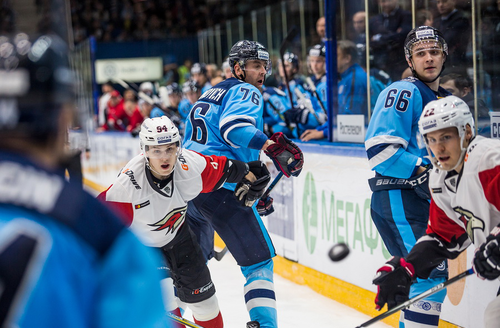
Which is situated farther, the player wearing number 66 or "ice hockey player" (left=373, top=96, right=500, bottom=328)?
the player wearing number 66

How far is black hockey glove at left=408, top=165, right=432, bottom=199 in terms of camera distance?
8.46ft

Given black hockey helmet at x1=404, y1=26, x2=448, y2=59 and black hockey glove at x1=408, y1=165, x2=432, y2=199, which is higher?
black hockey helmet at x1=404, y1=26, x2=448, y2=59

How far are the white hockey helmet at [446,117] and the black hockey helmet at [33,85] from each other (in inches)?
57.3

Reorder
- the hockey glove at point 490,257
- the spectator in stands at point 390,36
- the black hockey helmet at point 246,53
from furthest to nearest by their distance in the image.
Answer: the spectator in stands at point 390,36, the black hockey helmet at point 246,53, the hockey glove at point 490,257

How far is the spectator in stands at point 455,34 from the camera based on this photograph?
3445mm

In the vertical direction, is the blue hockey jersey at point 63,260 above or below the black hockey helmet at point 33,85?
below

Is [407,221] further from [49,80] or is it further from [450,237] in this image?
[49,80]

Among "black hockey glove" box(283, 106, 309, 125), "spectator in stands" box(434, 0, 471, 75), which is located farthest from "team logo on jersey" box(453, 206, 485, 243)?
"black hockey glove" box(283, 106, 309, 125)

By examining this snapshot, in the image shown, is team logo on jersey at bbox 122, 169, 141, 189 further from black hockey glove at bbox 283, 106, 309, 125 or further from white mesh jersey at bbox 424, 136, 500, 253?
black hockey glove at bbox 283, 106, 309, 125

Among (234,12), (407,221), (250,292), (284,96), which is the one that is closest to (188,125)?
(250,292)

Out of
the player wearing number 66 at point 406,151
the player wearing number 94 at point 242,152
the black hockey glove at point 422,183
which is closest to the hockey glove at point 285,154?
the player wearing number 94 at point 242,152

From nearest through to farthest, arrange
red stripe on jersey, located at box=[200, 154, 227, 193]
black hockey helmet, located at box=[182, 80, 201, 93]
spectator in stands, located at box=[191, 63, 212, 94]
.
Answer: red stripe on jersey, located at box=[200, 154, 227, 193] < black hockey helmet, located at box=[182, 80, 201, 93] < spectator in stands, located at box=[191, 63, 212, 94]

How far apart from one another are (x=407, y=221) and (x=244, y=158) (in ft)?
3.08

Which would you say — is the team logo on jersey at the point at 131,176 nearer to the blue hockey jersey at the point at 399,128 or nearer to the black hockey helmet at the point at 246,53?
the black hockey helmet at the point at 246,53
